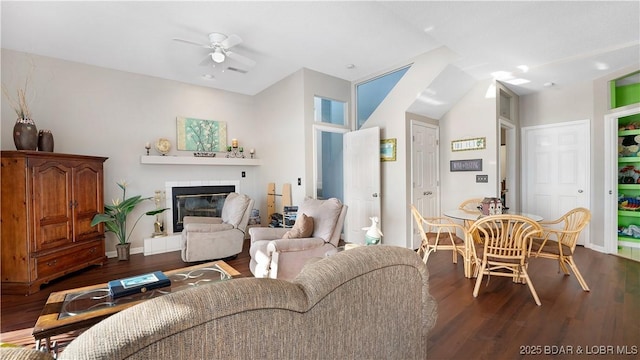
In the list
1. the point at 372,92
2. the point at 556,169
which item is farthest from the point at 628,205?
the point at 372,92

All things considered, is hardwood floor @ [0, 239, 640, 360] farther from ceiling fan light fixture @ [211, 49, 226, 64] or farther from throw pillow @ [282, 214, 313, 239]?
ceiling fan light fixture @ [211, 49, 226, 64]

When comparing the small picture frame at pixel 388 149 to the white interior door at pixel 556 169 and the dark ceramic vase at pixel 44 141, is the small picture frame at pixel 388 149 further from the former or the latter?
the dark ceramic vase at pixel 44 141

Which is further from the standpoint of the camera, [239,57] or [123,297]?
[239,57]

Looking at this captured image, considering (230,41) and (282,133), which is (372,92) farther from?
(230,41)

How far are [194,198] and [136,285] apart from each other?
10.7 ft

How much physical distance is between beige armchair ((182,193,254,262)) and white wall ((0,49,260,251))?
48.5 inches

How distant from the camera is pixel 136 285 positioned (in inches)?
78.2

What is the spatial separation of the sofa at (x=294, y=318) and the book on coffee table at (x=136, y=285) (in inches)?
63.2

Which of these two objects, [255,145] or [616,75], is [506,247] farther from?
[255,145]

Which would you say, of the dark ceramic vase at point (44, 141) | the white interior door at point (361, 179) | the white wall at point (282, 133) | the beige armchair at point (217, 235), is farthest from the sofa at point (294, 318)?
the dark ceramic vase at point (44, 141)

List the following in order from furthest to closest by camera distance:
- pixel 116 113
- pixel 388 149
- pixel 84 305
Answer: pixel 388 149
pixel 116 113
pixel 84 305

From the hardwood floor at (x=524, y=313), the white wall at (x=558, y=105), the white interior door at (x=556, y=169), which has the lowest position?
the hardwood floor at (x=524, y=313)

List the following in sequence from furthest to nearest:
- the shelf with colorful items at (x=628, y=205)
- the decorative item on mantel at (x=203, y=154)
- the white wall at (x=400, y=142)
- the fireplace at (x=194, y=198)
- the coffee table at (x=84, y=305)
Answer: the decorative item on mantel at (x=203, y=154) < the fireplace at (x=194, y=198) < the shelf with colorful items at (x=628, y=205) < the white wall at (x=400, y=142) < the coffee table at (x=84, y=305)

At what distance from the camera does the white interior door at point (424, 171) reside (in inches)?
178
